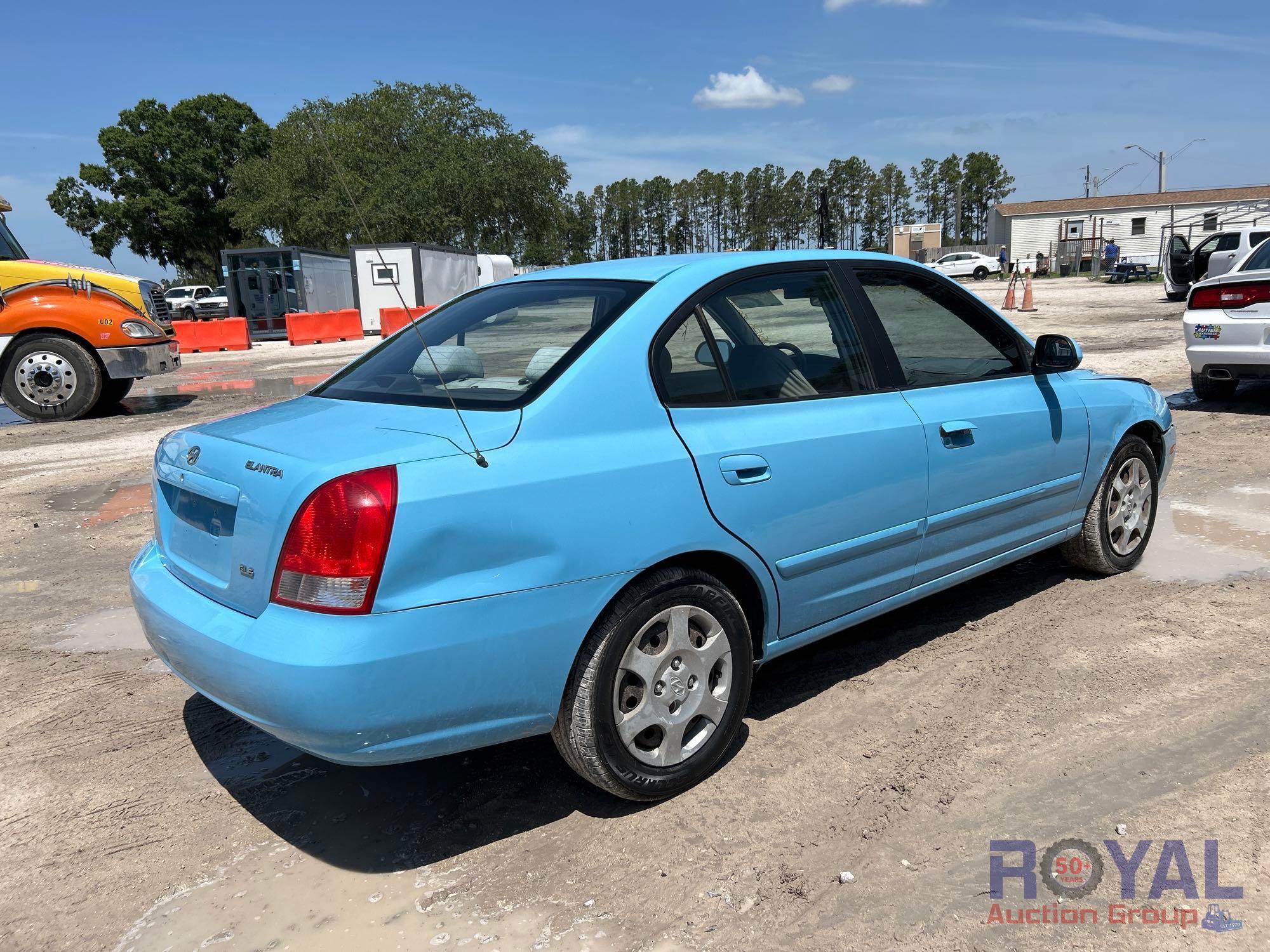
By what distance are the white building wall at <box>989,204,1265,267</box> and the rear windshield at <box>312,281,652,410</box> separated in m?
64.1

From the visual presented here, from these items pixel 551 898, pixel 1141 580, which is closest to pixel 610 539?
pixel 551 898

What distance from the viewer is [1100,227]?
62812 millimetres

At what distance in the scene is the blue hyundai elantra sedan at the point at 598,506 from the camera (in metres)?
2.42

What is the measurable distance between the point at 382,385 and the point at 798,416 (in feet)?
4.62

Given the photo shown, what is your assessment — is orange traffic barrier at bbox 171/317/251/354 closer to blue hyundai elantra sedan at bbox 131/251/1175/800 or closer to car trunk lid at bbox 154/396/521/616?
blue hyundai elantra sedan at bbox 131/251/1175/800

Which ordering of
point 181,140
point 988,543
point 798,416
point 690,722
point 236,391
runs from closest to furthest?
1. point 690,722
2. point 798,416
3. point 988,543
4. point 236,391
5. point 181,140

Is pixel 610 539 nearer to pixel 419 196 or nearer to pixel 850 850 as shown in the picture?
pixel 850 850

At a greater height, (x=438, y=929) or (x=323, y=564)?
(x=323, y=564)

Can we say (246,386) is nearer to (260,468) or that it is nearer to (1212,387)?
(1212,387)

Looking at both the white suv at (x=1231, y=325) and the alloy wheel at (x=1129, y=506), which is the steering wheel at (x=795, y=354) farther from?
the white suv at (x=1231, y=325)

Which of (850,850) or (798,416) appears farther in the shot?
(798,416)

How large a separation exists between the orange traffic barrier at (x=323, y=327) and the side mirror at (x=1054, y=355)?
24541mm

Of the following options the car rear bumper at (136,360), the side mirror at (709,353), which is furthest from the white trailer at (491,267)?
the side mirror at (709,353)

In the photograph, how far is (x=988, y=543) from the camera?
3945mm
